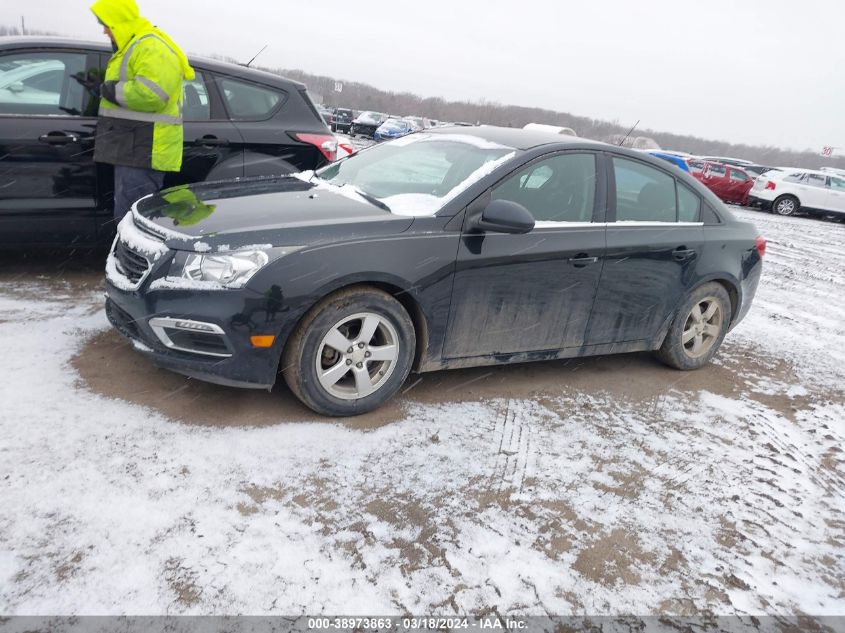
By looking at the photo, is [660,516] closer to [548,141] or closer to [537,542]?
Answer: [537,542]

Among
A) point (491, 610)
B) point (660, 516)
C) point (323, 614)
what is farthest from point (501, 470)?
point (323, 614)

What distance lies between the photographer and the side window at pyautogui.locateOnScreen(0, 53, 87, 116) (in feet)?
15.0

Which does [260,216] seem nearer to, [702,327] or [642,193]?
[642,193]

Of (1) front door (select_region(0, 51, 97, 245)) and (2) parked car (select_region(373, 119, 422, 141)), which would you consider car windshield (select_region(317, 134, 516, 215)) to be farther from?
(2) parked car (select_region(373, 119, 422, 141))

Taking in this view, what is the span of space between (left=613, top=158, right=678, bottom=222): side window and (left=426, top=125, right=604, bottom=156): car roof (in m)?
0.14

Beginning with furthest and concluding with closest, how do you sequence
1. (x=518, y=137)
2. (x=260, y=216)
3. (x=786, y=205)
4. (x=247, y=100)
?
(x=786, y=205), (x=247, y=100), (x=518, y=137), (x=260, y=216)

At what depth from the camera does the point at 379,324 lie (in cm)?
337

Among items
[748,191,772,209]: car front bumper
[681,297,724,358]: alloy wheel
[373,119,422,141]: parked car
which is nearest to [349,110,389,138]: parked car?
[373,119,422,141]: parked car

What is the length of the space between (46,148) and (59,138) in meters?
0.12

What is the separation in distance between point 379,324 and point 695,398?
2382mm

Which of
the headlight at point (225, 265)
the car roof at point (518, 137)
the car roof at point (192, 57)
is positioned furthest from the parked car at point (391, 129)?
the headlight at point (225, 265)

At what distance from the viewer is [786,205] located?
805 inches

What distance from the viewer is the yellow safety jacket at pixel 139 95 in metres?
4.37

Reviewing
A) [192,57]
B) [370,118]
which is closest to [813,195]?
[192,57]
